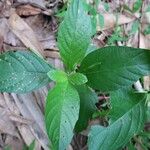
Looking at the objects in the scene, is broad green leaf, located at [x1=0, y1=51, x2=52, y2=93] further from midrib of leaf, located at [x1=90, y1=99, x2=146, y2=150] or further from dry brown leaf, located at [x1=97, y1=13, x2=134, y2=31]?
dry brown leaf, located at [x1=97, y1=13, x2=134, y2=31]

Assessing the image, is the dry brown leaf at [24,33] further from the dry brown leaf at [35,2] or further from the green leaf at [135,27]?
the green leaf at [135,27]

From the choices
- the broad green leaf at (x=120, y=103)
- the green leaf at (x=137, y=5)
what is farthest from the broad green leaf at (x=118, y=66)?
the green leaf at (x=137, y=5)

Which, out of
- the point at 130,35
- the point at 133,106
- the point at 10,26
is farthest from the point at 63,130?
the point at 130,35

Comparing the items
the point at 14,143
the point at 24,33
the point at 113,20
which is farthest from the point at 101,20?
the point at 14,143

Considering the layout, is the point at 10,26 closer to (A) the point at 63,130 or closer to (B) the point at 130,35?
(B) the point at 130,35

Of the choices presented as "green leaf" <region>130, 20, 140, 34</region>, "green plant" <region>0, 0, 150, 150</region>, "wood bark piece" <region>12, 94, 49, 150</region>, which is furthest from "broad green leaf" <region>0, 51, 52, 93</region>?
"green leaf" <region>130, 20, 140, 34</region>

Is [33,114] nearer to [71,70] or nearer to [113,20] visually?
[71,70]
